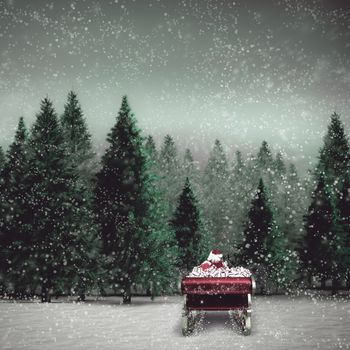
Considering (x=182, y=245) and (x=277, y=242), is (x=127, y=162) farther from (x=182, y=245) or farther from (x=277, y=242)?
(x=277, y=242)

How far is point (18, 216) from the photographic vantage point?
94.6 ft

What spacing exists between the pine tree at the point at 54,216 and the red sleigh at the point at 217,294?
15384 millimetres

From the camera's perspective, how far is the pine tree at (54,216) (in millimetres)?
27562

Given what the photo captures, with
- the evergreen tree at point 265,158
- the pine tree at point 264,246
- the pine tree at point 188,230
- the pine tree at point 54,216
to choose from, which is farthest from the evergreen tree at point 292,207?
the pine tree at point 54,216

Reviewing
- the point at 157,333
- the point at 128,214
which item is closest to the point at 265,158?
the point at 128,214

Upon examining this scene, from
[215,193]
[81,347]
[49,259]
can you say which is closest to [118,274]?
[49,259]

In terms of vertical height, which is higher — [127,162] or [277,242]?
[127,162]

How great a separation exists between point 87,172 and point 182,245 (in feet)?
34.5

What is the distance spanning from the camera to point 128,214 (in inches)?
1131

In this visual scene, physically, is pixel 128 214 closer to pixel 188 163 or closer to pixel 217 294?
pixel 217 294

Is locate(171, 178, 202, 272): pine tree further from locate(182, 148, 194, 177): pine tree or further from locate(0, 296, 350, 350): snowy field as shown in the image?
locate(182, 148, 194, 177): pine tree

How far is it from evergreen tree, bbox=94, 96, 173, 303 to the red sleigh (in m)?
14.7

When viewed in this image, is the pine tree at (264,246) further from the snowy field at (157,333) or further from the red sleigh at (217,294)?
the red sleigh at (217,294)

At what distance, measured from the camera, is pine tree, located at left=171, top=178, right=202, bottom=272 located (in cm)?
4414
